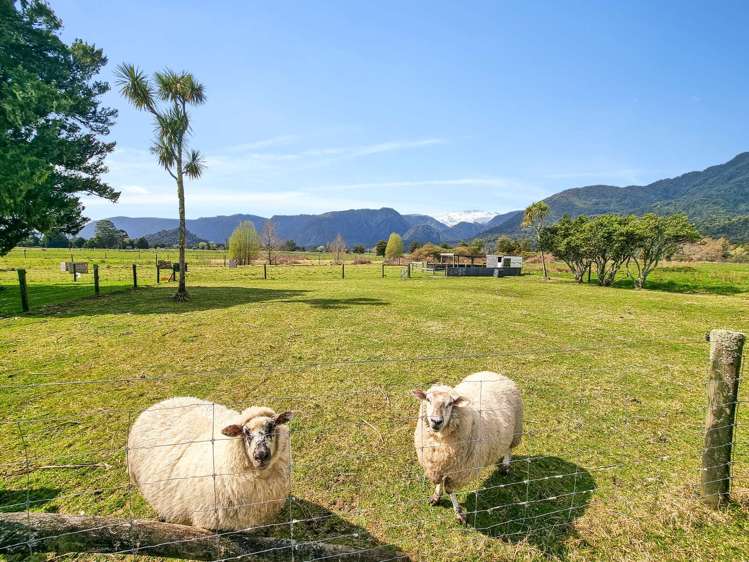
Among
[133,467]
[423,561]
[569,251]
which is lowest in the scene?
[423,561]

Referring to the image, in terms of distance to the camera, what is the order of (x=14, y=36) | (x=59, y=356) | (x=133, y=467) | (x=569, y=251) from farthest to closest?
1. (x=569, y=251)
2. (x=14, y=36)
3. (x=59, y=356)
4. (x=133, y=467)

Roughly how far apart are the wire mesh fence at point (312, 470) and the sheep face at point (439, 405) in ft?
0.42

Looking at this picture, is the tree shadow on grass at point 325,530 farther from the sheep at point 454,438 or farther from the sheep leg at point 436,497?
the sheep at point 454,438

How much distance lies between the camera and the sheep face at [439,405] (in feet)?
11.7

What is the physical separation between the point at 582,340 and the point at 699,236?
21334 millimetres

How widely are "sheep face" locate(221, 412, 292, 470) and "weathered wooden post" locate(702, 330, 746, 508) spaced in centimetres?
432

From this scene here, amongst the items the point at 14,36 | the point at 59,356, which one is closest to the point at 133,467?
the point at 59,356

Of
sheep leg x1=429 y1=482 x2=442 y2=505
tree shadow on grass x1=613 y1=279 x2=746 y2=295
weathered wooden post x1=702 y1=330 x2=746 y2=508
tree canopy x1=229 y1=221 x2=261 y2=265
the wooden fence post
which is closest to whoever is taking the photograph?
weathered wooden post x1=702 y1=330 x2=746 y2=508

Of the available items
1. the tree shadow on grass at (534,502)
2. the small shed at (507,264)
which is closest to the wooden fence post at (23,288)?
the tree shadow on grass at (534,502)

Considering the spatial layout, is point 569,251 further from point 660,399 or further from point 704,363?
point 660,399

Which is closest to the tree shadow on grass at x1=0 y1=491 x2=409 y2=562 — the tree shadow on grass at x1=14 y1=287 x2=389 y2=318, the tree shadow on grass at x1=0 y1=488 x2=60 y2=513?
the tree shadow on grass at x1=0 y1=488 x2=60 y2=513

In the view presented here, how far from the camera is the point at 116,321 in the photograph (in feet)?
40.6

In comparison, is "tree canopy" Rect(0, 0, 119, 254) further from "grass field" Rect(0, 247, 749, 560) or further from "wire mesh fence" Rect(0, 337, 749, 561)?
"wire mesh fence" Rect(0, 337, 749, 561)

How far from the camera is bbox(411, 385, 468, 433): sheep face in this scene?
357 centimetres
